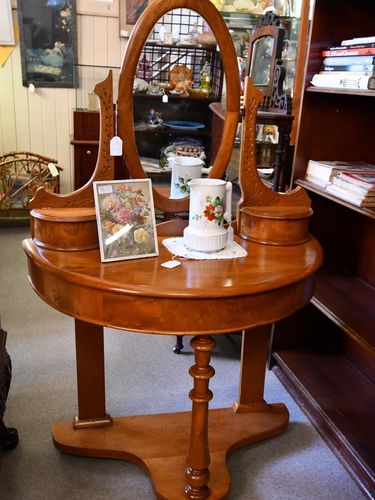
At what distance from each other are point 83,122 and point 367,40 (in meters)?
2.60

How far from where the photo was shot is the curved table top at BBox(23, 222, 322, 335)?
113cm

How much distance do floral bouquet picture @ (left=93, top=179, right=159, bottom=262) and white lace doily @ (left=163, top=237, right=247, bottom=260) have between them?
7 cm

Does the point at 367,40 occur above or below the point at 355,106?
above

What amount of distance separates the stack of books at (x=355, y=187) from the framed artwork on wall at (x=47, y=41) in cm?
275

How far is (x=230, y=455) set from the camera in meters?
1.74

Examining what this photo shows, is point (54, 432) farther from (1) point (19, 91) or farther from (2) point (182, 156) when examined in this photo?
(1) point (19, 91)

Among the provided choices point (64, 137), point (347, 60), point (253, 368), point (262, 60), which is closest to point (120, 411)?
point (253, 368)

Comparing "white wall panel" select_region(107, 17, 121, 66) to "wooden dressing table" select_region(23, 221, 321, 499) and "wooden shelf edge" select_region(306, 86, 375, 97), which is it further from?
"wooden dressing table" select_region(23, 221, 321, 499)

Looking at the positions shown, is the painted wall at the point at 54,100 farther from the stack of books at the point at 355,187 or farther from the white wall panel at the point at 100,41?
the stack of books at the point at 355,187

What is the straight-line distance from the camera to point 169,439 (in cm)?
171

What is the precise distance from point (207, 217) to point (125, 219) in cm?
21

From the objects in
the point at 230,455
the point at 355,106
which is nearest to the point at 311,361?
the point at 230,455

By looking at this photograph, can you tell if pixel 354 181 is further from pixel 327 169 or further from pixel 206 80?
pixel 206 80

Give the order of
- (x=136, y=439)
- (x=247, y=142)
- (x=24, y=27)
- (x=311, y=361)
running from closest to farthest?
(x=247, y=142)
(x=136, y=439)
(x=311, y=361)
(x=24, y=27)
